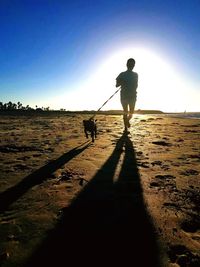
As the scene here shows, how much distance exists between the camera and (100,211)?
103 inches

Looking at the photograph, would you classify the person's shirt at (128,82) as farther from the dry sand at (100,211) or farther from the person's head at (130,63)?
the dry sand at (100,211)

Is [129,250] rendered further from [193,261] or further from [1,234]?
[1,234]

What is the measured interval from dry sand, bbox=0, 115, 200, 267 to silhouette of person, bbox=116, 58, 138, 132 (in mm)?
4016

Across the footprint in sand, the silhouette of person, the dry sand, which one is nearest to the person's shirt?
the silhouette of person

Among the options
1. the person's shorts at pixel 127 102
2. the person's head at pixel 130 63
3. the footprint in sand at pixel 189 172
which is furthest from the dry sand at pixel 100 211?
the person's head at pixel 130 63

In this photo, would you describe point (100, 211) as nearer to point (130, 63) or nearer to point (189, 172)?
point (189, 172)

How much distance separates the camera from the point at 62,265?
71.9 inches

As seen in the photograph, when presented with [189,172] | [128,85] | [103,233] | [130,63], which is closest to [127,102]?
[128,85]

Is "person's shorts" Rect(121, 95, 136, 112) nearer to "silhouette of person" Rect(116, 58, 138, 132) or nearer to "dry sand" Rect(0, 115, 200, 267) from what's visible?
"silhouette of person" Rect(116, 58, 138, 132)

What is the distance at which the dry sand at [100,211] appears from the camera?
6.41ft

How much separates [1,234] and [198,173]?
2.77 metres

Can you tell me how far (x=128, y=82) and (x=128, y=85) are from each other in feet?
0.31

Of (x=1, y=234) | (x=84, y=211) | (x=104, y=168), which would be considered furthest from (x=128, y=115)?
(x=1, y=234)

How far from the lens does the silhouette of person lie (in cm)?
859
